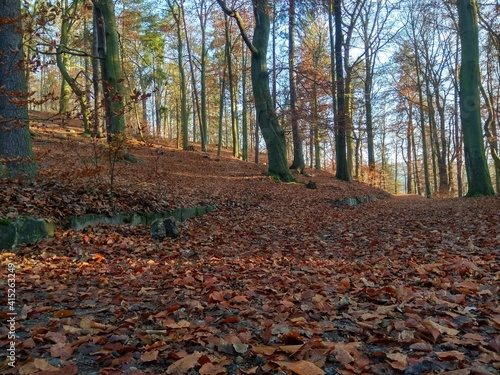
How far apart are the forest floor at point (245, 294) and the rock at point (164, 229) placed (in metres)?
0.14

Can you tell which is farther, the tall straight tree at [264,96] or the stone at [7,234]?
the tall straight tree at [264,96]

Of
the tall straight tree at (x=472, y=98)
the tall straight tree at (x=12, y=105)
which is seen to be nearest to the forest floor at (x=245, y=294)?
the tall straight tree at (x=12, y=105)

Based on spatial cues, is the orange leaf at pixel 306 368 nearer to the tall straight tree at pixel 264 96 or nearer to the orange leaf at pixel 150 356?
the orange leaf at pixel 150 356

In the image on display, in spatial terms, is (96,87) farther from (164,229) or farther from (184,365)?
(184,365)

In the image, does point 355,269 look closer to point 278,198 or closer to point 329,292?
point 329,292

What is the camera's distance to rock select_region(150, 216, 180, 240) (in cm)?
534

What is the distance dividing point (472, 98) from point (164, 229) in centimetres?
933

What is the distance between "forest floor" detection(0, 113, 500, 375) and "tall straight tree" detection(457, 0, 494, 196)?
14.2ft

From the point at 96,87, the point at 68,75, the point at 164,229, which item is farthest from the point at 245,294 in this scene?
the point at 68,75

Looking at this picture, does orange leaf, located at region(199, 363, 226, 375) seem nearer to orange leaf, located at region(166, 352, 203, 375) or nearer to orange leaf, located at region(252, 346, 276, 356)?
orange leaf, located at region(166, 352, 203, 375)

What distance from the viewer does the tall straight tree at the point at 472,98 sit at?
9.81 m

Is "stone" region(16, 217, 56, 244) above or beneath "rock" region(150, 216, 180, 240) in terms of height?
above

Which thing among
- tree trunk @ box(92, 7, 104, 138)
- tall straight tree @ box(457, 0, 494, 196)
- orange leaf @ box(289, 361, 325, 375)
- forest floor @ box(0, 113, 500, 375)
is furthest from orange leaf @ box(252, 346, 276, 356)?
tall straight tree @ box(457, 0, 494, 196)

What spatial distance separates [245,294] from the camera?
3016mm
